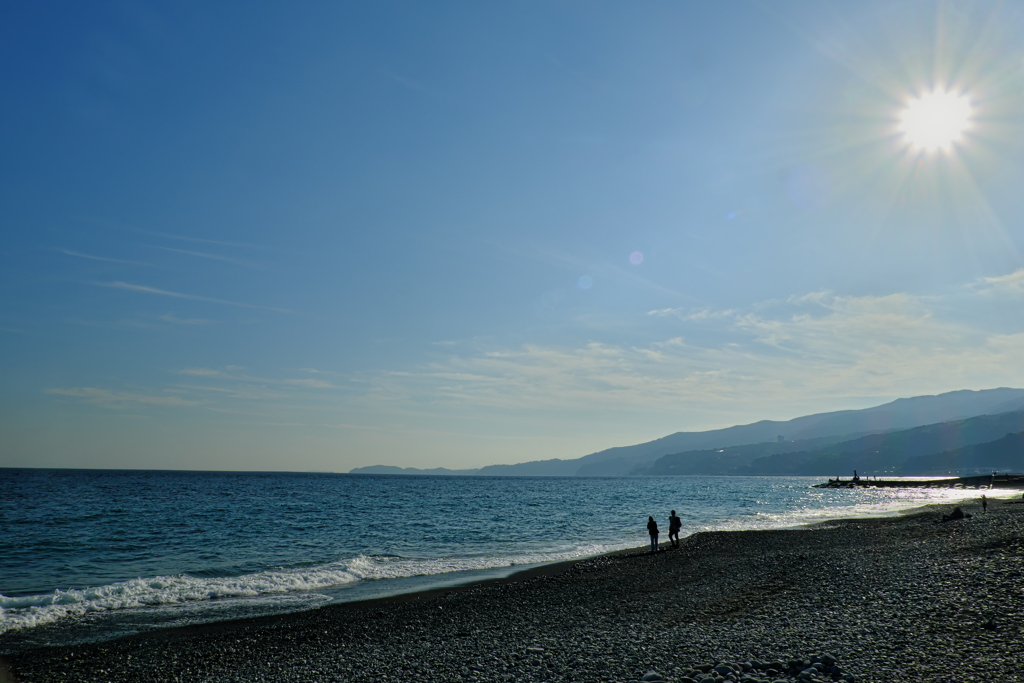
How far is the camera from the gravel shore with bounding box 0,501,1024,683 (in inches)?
403

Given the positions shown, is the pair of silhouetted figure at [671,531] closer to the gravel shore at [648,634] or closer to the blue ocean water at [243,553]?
the blue ocean water at [243,553]

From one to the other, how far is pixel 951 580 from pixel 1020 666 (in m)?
8.86

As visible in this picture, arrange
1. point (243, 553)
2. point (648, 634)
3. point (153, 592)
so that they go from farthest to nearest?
point (243, 553), point (153, 592), point (648, 634)

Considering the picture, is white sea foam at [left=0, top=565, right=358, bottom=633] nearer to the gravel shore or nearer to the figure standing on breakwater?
the gravel shore

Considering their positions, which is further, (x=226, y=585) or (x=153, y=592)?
(x=226, y=585)

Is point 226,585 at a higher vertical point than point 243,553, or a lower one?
higher

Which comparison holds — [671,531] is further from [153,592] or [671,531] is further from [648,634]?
[153,592]

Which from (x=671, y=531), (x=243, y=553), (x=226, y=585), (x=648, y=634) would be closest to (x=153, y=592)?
(x=226, y=585)

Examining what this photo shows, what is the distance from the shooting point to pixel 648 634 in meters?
13.2

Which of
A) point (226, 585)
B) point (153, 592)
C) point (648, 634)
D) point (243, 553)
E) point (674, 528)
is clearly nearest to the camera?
point (648, 634)

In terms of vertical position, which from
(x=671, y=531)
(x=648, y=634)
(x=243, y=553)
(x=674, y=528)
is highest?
(x=648, y=634)

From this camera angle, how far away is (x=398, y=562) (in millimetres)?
29438

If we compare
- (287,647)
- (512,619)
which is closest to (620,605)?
(512,619)

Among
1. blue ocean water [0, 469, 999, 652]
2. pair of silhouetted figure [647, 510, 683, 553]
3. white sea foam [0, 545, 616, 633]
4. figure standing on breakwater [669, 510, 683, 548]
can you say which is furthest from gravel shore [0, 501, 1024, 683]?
figure standing on breakwater [669, 510, 683, 548]
